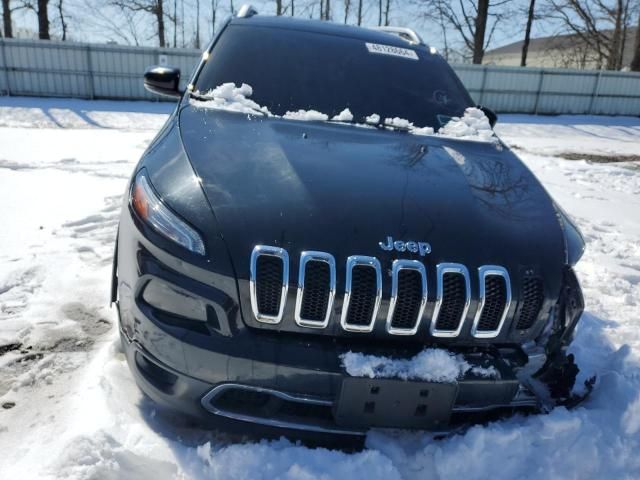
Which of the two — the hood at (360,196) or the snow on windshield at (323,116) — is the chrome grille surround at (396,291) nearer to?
the hood at (360,196)

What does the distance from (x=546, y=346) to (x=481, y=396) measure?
1.20ft

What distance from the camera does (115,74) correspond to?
49.0 ft

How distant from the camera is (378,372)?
1603 mm

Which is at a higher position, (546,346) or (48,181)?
(546,346)

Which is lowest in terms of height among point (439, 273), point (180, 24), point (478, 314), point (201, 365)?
point (201, 365)

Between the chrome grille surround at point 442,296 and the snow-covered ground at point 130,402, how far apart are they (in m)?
0.41

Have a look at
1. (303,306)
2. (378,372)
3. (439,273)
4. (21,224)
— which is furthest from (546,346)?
(21,224)

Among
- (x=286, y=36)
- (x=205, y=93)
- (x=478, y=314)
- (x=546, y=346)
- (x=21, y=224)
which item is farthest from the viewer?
(x=21, y=224)

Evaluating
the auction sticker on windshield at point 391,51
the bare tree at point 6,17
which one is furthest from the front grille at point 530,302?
the bare tree at point 6,17

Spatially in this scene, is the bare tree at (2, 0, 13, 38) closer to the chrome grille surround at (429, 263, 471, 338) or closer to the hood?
the hood

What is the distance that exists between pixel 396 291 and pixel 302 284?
0.32 meters

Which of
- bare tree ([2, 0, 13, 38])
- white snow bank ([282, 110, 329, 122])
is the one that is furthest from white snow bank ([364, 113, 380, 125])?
bare tree ([2, 0, 13, 38])

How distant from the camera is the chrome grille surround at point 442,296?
168cm

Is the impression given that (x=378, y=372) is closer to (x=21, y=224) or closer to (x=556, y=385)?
(x=556, y=385)
